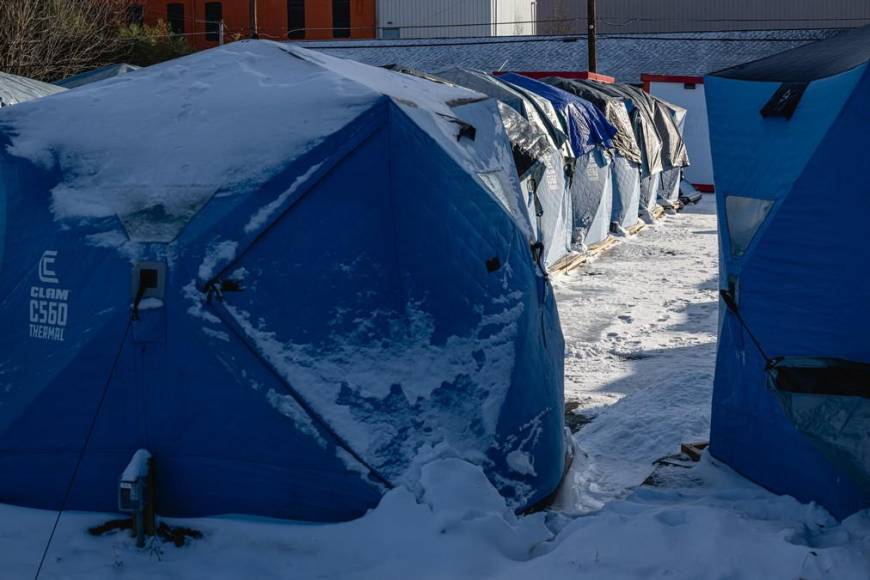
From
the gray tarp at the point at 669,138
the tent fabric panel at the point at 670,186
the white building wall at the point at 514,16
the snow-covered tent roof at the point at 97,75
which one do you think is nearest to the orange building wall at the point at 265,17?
the white building wall at the point at 514,16

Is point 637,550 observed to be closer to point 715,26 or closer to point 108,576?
point 108,576

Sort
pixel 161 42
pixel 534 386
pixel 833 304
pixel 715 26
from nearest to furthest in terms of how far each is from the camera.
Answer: pixel 833 304, pixel 534 386, pixel 161 42, pixel 715 26

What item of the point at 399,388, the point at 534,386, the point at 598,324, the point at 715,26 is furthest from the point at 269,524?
the point at 715,26

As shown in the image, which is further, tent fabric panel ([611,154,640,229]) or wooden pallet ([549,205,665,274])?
tent fabric panel ([611,154,640,229])

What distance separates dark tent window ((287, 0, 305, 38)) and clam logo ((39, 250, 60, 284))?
1467 inches

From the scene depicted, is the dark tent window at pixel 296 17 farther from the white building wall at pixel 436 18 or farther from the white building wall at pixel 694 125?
the white building wall at pixel 694 125

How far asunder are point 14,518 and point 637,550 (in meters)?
2.66

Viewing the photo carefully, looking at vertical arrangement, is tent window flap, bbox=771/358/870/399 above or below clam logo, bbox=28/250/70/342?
below

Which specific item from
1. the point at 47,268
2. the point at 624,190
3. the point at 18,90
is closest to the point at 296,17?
the point at 624,190

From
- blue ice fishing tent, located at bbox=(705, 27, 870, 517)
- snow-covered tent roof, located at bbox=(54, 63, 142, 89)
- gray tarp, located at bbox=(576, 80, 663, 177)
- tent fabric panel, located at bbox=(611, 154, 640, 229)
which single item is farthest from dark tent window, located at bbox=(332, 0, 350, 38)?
blue ice fishing tent, located at bbox=(705, 27, 870, 517)

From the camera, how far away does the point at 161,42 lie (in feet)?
113

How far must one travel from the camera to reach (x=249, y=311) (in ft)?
15.8

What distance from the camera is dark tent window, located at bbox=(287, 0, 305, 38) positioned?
4112 centimetres

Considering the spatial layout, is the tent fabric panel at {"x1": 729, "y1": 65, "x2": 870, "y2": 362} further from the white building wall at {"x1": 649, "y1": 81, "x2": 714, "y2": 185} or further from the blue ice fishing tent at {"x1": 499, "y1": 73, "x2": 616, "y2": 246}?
the white building wall at {"x1": 649, "y1": 81, "x2": 714, "y2": 185}
